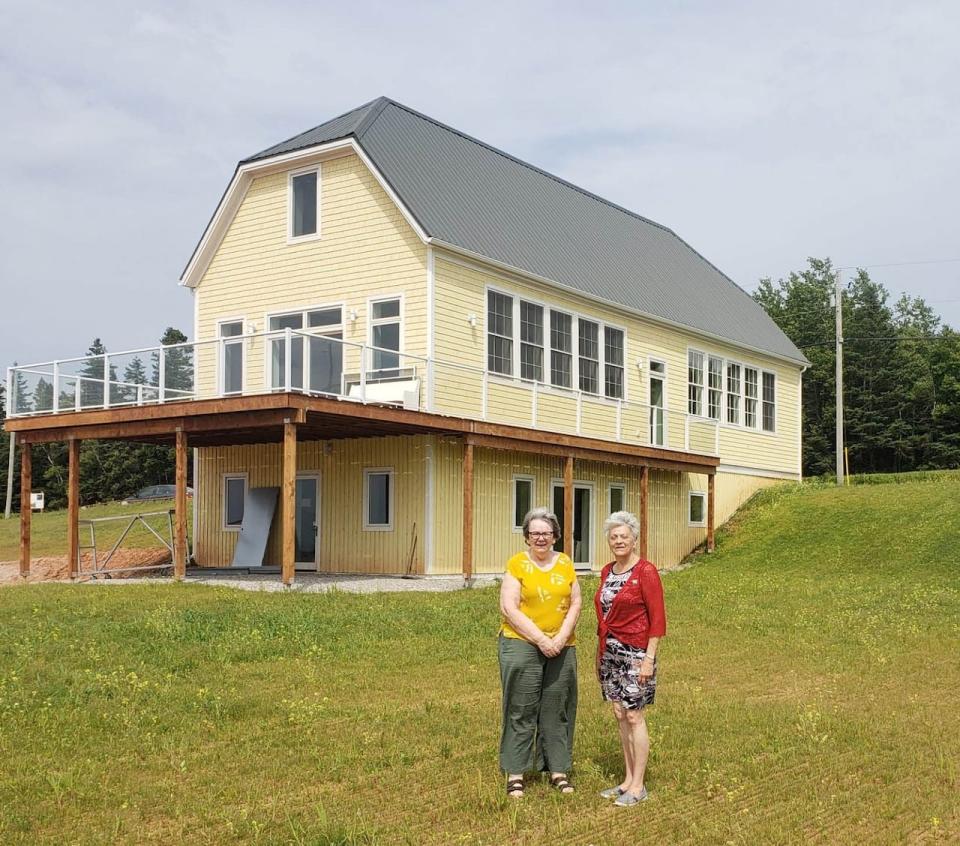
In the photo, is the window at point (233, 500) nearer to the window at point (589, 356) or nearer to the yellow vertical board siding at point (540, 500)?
the yellow vertical board siding at point (540, 500)

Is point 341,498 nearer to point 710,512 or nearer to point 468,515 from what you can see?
point 468,515

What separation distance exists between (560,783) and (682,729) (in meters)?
2.03

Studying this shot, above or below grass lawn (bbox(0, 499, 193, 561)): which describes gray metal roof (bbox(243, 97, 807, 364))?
above

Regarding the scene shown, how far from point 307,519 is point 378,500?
6.25ft

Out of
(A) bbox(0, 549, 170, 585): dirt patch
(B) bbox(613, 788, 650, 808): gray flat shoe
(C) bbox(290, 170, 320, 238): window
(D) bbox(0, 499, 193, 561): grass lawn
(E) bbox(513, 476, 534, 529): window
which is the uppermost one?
(C) bbox(290, 170, 320, 238): window

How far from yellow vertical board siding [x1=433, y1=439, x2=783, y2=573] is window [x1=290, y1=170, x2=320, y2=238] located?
5.54 metres

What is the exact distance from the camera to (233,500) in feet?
82.6

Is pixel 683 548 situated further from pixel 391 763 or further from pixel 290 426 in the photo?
pixel 391 763

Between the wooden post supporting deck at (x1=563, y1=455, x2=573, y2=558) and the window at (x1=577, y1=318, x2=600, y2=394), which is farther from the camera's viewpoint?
the window at (x1=577, y1=318, x2=600, y2=394)

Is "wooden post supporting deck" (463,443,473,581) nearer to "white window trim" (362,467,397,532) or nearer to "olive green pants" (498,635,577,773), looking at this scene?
"white window trim" (362,467,397,532)

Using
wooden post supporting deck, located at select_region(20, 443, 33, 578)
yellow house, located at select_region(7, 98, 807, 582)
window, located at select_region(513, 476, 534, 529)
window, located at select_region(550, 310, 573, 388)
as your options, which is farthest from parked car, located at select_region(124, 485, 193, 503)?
window, located at select_region(513, 476, 534, 529)

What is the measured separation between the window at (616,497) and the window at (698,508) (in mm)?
3395

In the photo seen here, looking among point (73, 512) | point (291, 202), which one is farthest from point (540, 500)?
point (73, 512)

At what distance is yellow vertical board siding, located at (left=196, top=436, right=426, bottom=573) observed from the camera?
22.5m
